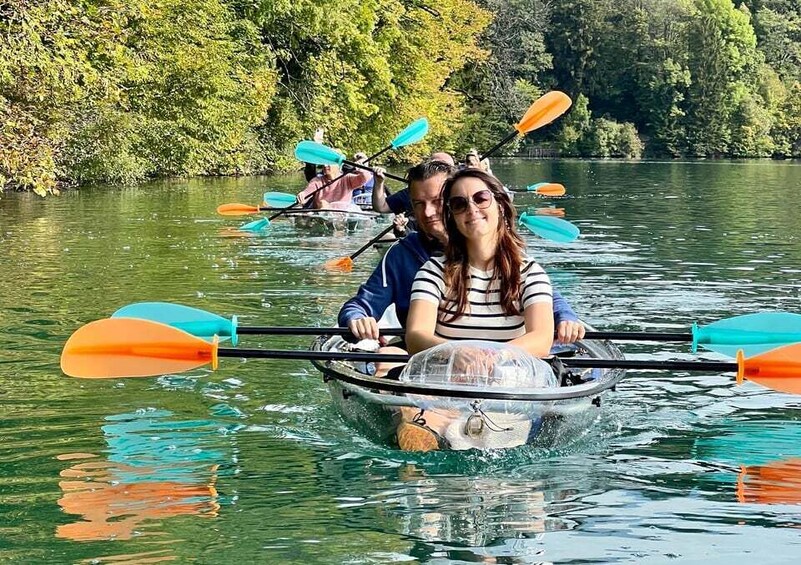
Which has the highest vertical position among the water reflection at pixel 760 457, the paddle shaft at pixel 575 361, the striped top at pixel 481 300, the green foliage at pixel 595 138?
the green foliage at pixel 595 138

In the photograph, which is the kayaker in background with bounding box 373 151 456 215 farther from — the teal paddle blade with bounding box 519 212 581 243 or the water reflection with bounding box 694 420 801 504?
the water reflection with bounding box 694 420 801 504

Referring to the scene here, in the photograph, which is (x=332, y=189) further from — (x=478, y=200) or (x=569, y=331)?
(x=478, y=200)

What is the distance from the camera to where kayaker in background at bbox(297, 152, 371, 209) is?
16.6 m

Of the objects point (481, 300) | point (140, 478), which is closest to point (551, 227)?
point (481, 300)

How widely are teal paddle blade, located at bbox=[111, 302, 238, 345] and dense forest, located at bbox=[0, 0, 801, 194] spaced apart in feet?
30.0

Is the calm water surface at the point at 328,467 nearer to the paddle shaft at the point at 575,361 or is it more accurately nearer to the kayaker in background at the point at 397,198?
the paddle shaft at the point at 575,361

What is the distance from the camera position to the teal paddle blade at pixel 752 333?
601 cm

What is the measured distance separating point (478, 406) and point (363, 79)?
103ft

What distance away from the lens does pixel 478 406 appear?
502cm

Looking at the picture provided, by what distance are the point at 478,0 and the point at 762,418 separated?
55.4m

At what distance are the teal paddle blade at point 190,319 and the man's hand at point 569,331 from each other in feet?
5.15

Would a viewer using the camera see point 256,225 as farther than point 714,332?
Yes

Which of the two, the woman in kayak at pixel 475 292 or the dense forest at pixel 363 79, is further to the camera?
the dense forest at pixel 363 79

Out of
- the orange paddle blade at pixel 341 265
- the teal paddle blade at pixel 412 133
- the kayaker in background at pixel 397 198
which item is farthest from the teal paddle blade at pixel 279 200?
the teal paddle blade at pixel 412 133
